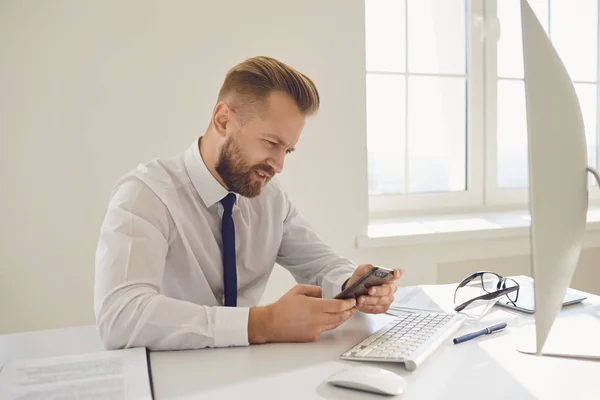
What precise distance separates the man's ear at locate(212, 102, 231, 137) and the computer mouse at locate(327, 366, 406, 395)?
742 mm

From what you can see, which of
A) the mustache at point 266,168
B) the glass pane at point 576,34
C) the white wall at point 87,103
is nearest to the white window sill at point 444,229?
the white wall at point 87,103

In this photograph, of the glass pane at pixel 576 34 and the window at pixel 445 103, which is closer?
the window at pixel 445 103

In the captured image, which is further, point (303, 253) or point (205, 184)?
point (303, 253)

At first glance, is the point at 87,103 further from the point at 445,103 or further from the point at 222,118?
the point at 445,103

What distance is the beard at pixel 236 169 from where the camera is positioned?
4.42 ft

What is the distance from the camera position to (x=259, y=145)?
1.34 m

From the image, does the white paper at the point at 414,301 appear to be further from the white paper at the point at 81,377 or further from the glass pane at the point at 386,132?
the glass pane at the point at 386,132

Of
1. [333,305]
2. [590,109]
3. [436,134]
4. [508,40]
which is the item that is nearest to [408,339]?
[333,305]

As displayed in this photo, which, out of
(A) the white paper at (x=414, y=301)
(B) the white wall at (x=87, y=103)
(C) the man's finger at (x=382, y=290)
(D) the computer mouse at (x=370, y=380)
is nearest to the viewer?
(D) the computer mouse at (x=370, y=380)

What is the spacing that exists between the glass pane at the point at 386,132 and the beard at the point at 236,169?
1.32 m

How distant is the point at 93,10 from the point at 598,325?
6.13 ft

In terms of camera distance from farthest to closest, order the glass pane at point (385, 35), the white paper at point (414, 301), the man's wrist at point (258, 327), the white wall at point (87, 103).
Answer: the glass pane at point (385, 35), the white wall at point (87, 103), the white paper at point (414, 301), the man's wrist at point (258, 327)

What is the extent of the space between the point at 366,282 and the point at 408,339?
0.17 m

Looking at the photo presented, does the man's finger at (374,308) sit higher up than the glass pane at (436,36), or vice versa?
the glass pane at (436,36)
